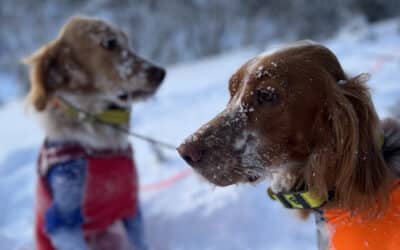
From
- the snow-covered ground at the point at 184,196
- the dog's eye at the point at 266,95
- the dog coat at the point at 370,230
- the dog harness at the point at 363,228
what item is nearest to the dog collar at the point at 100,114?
the snow-covered ground at the point at 184,196

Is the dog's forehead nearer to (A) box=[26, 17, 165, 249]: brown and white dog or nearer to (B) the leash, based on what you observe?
(A) box=[26, 17, 165, 249]: brown and white dog

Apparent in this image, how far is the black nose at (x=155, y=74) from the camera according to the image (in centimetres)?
272

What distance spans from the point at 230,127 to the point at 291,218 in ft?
3.90

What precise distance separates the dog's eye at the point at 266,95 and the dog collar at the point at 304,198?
1.21ft

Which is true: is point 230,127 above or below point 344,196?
above

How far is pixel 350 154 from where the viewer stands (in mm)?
1330

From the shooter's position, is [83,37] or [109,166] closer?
[109,166]

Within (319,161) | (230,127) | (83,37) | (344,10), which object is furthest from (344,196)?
(344,10)

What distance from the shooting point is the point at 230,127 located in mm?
1439

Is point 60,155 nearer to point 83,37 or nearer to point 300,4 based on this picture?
point 83,37

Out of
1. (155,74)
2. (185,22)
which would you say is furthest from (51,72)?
(185,22)

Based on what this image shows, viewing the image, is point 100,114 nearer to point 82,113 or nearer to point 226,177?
point 82,113

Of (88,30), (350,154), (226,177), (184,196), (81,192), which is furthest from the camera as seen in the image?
(184,196)

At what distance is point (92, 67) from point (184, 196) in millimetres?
1145
